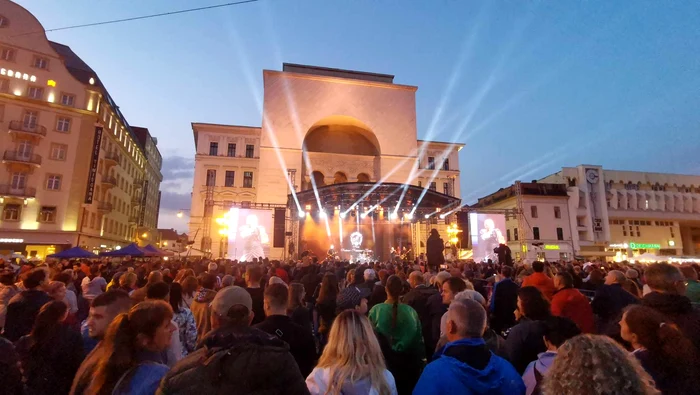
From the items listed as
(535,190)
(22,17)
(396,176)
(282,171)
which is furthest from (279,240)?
(535,190)

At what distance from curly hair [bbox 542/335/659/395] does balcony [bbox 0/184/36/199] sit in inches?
1417

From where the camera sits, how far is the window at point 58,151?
28844 mm

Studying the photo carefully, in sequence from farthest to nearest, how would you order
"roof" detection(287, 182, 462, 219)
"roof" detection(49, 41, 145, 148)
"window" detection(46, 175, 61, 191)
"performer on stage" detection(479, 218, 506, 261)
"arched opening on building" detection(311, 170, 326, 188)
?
"arched opening on building" detection(311, 170, 326, 188)
"roof" detection(49, 41, 145, 148)
"window" detection(46, 175, 61, 191)
"roof" detection(287, 182, 462, 219)
"performer on stage" detection(479, 218, 506, 261)

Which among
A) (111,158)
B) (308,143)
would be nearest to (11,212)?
(111,158)

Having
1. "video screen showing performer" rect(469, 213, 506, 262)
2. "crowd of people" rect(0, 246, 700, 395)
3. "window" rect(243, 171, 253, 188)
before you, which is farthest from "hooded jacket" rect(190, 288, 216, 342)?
"window" rect(243, 171, 253, 188)

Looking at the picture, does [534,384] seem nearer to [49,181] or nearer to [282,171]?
[282,171]

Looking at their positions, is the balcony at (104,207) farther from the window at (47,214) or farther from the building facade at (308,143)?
the building facade at (308,143)

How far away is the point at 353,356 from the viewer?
7.32ft

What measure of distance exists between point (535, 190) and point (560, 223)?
4446 mm

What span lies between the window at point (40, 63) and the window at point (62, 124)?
4.27 metres

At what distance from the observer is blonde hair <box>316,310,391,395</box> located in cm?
217

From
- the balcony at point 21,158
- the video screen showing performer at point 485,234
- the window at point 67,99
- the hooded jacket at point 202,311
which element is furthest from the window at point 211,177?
the hooded jacket at point 202,311

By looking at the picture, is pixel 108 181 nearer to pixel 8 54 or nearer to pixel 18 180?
pixel 18 180

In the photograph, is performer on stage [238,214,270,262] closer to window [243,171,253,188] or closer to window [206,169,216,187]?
window [243,171,253,188]
